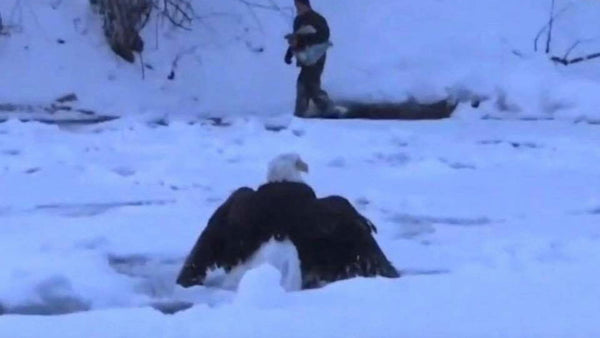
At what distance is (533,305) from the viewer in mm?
4648

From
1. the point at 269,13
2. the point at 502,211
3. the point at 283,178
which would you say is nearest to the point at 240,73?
the point at 269,13

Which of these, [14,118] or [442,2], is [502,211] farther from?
[442,2]

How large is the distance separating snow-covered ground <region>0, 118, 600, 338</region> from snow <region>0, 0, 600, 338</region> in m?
0.02

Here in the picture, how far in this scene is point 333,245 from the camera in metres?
7.35

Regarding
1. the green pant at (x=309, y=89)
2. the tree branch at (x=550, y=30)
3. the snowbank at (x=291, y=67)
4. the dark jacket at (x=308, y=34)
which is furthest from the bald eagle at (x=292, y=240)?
the tree branch at (x=550, y=30)

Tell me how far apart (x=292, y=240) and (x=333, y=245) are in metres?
0.21

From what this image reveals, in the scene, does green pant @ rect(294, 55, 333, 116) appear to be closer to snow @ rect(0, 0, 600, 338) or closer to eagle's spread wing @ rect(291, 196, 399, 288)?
snow @ rect(0, 0, 600, 338)

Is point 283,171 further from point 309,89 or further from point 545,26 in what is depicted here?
point 545,26

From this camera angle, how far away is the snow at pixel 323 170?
4.63m

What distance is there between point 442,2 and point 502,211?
1131 centimetres

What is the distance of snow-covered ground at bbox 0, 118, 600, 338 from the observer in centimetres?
447

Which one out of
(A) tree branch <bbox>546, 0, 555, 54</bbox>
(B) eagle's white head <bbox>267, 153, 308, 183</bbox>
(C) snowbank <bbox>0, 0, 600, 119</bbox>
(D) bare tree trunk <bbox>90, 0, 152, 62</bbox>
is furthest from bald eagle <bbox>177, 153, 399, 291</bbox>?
(A) tree branch <bbox>546, 0, 555, 54</bbox>

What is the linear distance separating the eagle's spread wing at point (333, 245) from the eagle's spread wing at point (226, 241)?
240 mm

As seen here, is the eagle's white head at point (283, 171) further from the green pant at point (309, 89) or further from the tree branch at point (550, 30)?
the tree branch at point (550, 30)
